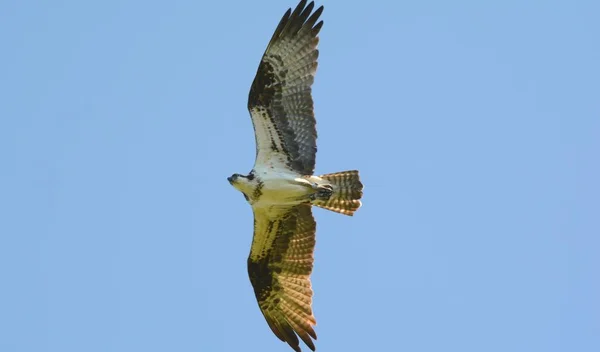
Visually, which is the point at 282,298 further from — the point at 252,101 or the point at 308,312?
the point at 252,101

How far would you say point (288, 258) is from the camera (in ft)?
44.3

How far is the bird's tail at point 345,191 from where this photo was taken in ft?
42.9

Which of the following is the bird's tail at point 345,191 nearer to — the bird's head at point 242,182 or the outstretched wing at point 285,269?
the outstretched wing at point 285,269

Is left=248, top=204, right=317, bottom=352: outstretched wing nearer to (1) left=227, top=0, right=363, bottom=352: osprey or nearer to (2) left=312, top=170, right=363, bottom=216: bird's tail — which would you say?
(1) left=227, top=0, right=363, bottom=352: osprey

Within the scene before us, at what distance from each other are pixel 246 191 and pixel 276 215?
627mm

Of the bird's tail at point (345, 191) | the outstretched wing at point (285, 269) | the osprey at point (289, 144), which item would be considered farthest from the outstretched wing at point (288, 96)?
the outstretched wing at point (285, 269)

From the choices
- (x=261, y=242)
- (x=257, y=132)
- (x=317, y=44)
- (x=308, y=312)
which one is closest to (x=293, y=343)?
(x=308, y=312)

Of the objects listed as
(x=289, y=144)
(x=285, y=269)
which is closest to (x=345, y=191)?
(x=289, y=144)

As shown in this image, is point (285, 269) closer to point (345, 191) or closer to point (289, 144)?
point (345, 191)

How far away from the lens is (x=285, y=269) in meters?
13.6

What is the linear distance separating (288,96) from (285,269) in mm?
2270

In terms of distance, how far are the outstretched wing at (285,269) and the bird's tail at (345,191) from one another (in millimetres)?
346

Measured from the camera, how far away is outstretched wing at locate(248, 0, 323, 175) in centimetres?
1272

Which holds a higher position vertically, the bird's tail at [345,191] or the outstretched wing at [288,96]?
the outstretched wing at [288,96]
